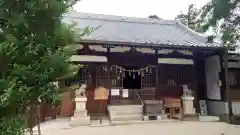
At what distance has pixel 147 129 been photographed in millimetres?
7625

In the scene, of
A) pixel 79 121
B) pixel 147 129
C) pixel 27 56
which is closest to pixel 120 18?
pixel 79 121

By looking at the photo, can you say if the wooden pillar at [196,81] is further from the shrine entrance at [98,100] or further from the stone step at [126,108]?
the shrine entrance at [98,100]

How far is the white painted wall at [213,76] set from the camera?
11117 mm

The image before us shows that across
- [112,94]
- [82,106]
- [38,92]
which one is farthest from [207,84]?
[38,92]

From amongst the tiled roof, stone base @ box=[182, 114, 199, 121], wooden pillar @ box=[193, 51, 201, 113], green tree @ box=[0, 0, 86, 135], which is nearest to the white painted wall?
wooden pillar @ box=[193, 51, 201, 113]

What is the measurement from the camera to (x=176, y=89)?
1084cm

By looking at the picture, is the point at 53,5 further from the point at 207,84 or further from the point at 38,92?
the point at 207,84

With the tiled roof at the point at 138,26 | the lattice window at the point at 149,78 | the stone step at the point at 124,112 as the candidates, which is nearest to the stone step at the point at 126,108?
the stone step at the point at 124,112

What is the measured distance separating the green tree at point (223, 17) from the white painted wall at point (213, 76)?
18.3 ft

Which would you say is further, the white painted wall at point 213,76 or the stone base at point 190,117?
the white painted wall at point 213,76

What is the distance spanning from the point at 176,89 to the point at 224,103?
216cm

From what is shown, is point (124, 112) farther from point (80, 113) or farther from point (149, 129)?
point (149, 129)

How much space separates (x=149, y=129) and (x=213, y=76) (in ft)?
17.9

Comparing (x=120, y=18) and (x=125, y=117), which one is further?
(x=120, y=18)
